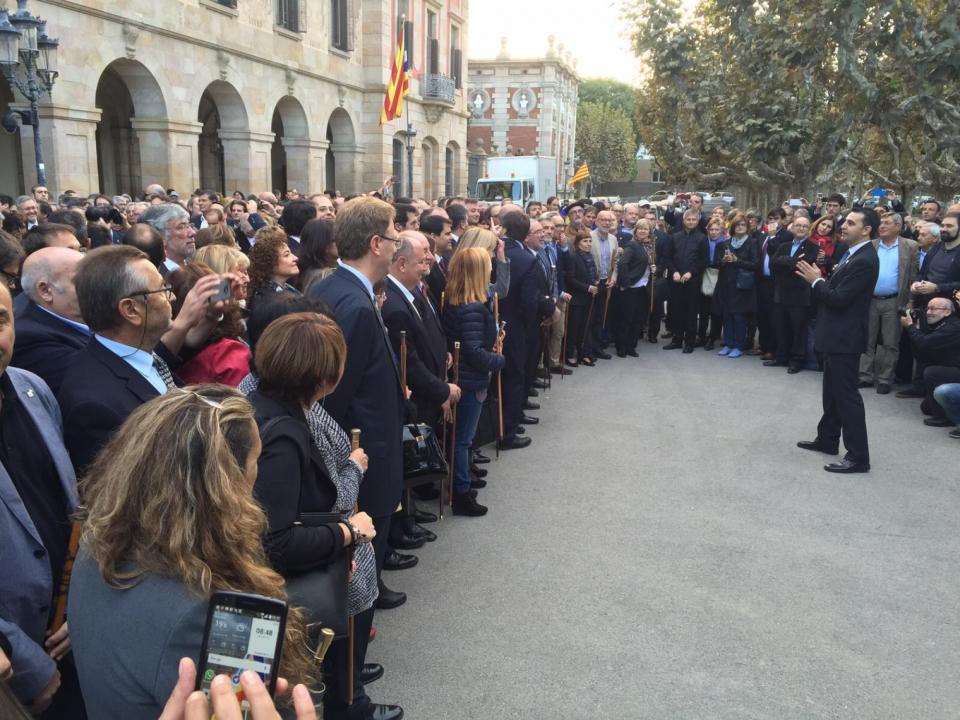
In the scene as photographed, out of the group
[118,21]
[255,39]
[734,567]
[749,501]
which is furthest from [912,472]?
[255,39]

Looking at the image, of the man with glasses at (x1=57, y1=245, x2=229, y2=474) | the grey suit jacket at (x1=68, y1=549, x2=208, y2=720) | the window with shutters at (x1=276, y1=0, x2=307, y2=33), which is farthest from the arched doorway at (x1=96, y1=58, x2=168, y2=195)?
the grey suit jacket at (x1=68, y1=549, x2=208, y2=720)

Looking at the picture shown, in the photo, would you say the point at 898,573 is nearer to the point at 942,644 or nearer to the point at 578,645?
the point at 942,644

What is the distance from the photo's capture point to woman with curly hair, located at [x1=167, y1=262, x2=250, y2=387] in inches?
137

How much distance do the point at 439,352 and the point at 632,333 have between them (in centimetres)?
707

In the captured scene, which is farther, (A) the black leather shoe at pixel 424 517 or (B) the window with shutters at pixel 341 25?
(B) the window with shutters at pixel 341 25

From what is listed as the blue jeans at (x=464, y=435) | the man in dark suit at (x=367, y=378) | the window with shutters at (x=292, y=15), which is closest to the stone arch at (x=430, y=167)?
the window with shutters at (x=292, y=15)

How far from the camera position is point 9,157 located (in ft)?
57.0

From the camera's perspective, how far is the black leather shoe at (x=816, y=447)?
6875 millimetres

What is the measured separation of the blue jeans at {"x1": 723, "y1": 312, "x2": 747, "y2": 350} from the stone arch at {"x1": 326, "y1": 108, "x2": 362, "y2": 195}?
1677 centimetres

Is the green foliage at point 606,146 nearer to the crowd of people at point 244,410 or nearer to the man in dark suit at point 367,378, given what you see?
the crowd of people at point 244,410

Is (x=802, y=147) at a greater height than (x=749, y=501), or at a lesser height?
greater

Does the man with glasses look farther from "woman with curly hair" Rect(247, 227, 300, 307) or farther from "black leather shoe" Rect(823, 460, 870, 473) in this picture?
"black leather shoe" Rect(823, 460, 870, 473)

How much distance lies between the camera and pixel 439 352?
15.2 feet

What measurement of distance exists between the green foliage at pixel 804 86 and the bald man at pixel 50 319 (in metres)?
13.9
